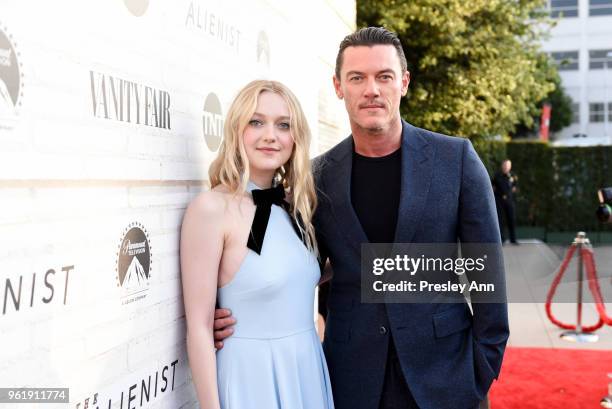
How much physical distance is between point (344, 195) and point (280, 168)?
0.96 ft

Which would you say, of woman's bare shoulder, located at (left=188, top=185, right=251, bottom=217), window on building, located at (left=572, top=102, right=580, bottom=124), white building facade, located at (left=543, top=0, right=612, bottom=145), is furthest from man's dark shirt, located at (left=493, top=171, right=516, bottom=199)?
window on building, located at (left=572, top=102, right=580, bottom=124)

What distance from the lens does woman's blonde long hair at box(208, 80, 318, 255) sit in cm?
227

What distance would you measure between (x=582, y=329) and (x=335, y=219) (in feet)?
17.1

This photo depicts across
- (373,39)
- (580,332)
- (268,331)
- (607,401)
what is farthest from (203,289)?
(580,332)

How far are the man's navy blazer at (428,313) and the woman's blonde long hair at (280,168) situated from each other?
0.15 m

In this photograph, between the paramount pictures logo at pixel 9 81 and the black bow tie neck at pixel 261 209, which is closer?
the paramount pictures logo at pixel 9 81

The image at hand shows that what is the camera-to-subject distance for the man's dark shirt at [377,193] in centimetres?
247

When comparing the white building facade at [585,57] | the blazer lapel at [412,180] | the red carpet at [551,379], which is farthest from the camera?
the white building facade at [585,57]

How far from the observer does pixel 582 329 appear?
21.8 ft

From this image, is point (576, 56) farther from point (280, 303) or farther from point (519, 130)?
point (280, 303)

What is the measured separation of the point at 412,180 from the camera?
96.8 inches

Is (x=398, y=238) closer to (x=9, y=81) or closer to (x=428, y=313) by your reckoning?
(x=428, y=313)

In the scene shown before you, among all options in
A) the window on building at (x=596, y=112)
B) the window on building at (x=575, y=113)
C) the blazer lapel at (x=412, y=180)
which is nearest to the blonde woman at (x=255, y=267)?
the blazer lapel at (x=412, y=180)

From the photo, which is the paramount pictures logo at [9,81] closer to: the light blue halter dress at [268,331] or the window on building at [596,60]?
the light blue halter dress at [268,331]
